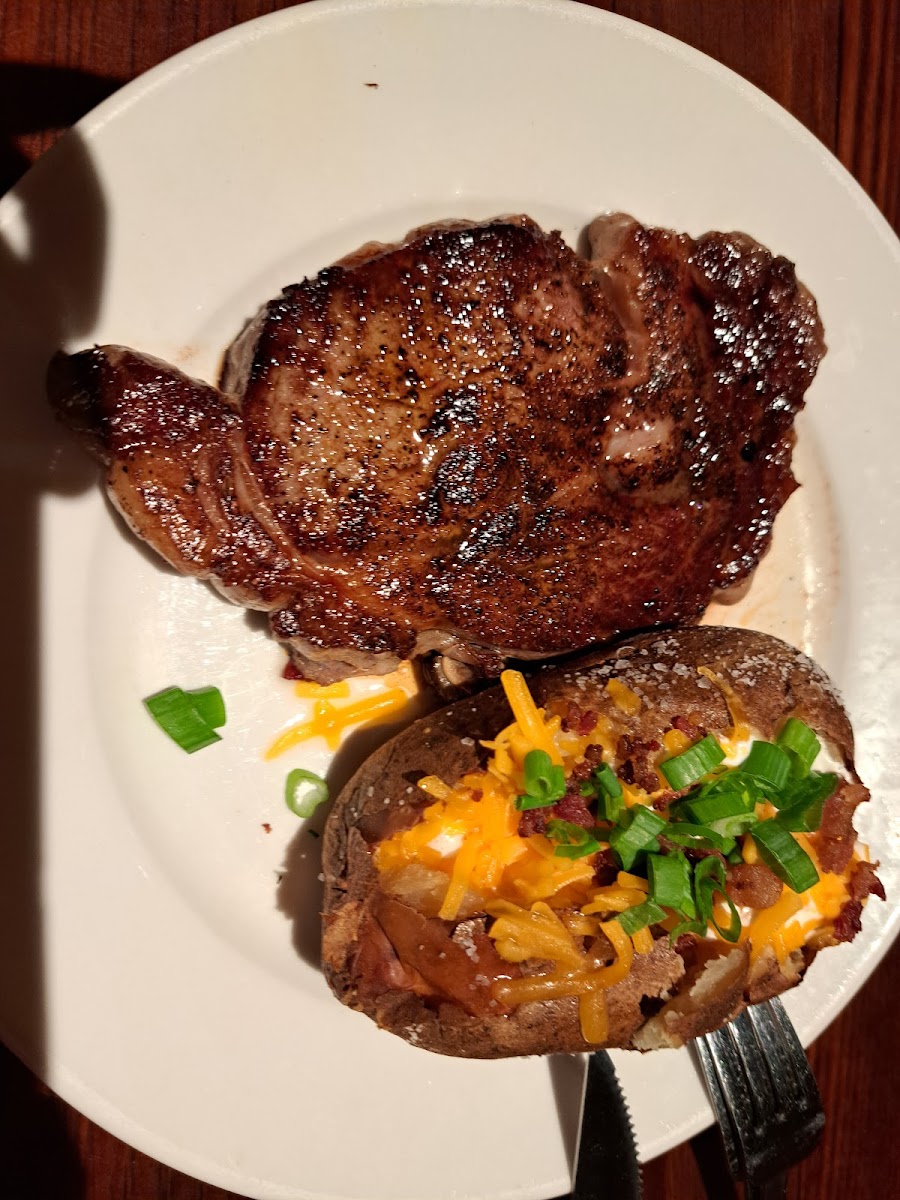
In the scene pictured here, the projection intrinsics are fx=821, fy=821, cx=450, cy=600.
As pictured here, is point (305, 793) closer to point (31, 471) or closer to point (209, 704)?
point (209, 704)

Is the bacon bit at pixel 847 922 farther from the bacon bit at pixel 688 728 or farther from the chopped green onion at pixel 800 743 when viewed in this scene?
the bacon bit at pixel 688 728

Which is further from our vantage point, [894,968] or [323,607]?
[894,968]

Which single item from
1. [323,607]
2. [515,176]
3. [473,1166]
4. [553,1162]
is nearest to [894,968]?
[553,1162]

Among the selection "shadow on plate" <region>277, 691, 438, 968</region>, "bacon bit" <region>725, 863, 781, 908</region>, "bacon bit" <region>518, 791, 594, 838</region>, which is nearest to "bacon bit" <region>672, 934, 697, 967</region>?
"bacon bit" <region>725, 863, 781, 908</region>

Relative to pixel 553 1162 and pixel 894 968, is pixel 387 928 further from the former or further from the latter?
pixel 894 968

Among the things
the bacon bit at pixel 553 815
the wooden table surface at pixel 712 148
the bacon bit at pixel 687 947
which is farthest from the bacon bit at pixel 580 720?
the wooden table surface at pixel 712 148

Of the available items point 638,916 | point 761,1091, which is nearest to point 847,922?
point 638,916
